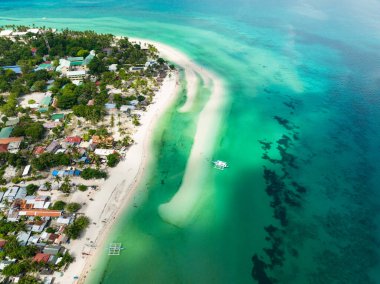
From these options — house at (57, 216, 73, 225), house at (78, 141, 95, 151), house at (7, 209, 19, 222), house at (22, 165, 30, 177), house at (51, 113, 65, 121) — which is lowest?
house at (7, 209, 19, 222)

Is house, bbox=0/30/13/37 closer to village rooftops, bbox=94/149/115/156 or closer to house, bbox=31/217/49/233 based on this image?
village rooftops, bbox=94/149/115/156

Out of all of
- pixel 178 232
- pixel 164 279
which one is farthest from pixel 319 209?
pixel 164 279

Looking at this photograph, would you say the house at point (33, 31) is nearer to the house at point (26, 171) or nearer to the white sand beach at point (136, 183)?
the white sand beach at point (136, 183)

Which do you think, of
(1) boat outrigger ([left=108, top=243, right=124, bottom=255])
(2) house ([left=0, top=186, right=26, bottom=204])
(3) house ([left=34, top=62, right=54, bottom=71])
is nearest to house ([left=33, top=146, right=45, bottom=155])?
(2) house ([left=0, top=186, right=26, bottom=204])

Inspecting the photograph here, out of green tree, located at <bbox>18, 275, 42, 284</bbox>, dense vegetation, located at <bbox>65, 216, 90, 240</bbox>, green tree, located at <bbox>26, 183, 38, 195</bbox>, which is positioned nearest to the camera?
green tree, located at <bbox>18, 275, 42, 284</bbox>

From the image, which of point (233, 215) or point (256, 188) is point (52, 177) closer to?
point (233, 215)

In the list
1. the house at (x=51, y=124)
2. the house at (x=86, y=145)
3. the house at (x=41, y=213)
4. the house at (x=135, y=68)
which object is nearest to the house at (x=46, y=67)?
the house at (x=135, y=68)
